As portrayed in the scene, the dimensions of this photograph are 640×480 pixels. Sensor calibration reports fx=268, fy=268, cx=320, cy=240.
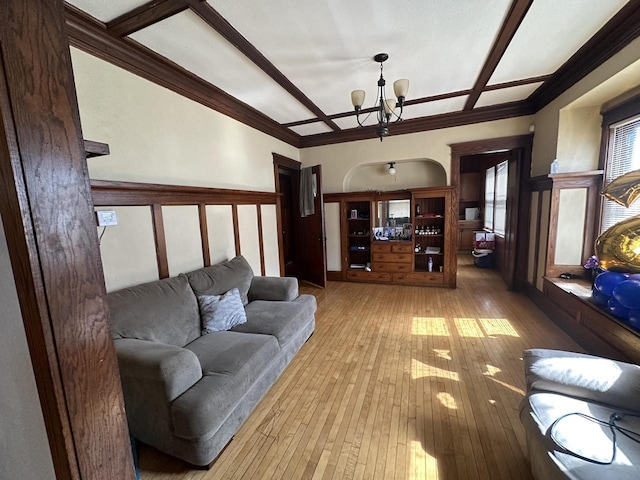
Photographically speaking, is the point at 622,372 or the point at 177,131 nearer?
the point at 622,372

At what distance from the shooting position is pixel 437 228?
15.5 ft

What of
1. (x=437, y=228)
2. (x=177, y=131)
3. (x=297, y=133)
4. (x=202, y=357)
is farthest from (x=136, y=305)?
(x=437, y=228)

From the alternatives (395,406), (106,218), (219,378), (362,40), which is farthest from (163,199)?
(395,406)

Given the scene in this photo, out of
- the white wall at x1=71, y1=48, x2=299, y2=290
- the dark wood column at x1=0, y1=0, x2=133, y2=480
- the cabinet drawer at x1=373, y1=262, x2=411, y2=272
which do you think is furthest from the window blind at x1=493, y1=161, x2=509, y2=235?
the dark wood column at x1=0, y1=0, x2=133, y2=480

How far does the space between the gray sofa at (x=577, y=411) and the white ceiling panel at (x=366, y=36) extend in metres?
2.30

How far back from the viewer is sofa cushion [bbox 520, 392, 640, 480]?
0.98 meters

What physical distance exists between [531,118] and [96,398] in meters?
5.23

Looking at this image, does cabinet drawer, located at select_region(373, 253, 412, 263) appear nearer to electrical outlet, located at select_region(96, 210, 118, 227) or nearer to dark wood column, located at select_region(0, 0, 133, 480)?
electrical outlet, located at select_region(96, 210, 118, 227)

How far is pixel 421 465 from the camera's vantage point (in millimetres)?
1475

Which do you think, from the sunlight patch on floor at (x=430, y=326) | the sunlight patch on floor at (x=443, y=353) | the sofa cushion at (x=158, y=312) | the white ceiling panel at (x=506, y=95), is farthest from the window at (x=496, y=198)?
the sofa cushion at (x=158, y=312)

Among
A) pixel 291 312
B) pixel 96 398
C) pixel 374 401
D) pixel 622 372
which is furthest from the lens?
pixel 291 312

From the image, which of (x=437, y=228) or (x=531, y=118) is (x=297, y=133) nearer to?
(x=437, y=228)

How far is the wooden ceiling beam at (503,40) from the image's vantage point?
6.06 ft

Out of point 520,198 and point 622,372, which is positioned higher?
point 520,198
